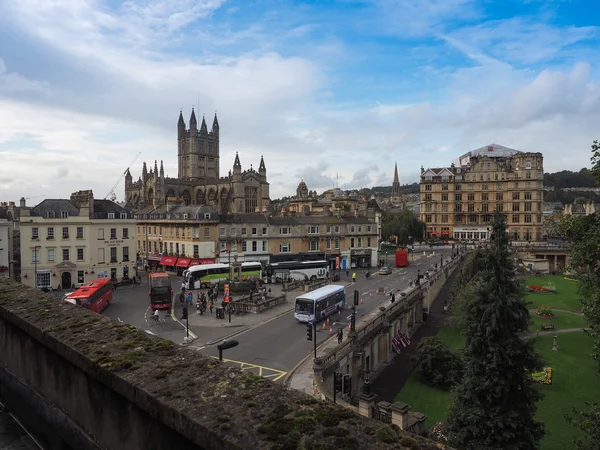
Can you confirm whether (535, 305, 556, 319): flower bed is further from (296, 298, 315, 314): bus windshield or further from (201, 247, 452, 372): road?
(296, 298, 315, 314): bus windshield

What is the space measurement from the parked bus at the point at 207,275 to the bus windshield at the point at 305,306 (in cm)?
1635

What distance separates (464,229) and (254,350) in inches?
3256

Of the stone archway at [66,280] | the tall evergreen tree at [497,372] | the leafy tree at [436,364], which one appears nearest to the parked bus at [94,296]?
the stone archway at [66,280]

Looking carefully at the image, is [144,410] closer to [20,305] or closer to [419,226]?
[20,305]

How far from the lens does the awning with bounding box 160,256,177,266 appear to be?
2231 inches

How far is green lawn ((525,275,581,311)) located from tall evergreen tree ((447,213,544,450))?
99.2ft

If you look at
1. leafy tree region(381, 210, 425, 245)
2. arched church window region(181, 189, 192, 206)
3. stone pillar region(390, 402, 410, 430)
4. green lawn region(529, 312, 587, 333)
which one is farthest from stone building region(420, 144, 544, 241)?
stone pillar region(390, 402, 410, 430)

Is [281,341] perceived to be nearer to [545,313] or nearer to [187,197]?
[545,313]

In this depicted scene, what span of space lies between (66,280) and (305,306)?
94.7 ft

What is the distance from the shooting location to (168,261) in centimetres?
5731

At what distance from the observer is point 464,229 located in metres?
97.2

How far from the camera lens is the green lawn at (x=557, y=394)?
73.3 ft

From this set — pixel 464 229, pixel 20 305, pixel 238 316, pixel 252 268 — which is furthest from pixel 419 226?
pixel 20 305

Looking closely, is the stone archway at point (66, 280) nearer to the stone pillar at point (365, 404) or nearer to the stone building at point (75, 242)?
the stone building at point (75, 242)
